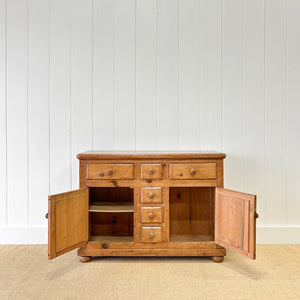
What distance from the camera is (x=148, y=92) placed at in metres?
2.92

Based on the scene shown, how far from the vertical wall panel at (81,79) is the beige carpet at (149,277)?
0.84 meters

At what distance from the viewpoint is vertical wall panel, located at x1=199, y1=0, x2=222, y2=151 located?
2.90 m

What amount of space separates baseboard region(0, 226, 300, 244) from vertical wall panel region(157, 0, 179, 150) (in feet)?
3.90

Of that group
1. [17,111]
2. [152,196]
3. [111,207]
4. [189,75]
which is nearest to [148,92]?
[189,75]

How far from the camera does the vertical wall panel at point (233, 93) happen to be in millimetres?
2900

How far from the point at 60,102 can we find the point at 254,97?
6.00 ft

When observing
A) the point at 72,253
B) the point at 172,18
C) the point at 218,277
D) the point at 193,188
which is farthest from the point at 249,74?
the point at 72,253

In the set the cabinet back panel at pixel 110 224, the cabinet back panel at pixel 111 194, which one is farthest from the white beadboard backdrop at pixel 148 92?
the cabinet back panel at pixel 110 224

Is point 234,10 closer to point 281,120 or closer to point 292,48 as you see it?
point 292,48

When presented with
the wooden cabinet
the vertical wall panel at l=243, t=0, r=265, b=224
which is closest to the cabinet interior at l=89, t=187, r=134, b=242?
the wooden cabinet

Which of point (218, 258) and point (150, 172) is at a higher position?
point (150, 172)

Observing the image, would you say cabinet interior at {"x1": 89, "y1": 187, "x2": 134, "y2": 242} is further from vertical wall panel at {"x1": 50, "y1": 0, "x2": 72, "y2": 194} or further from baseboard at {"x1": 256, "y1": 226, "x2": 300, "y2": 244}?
baseboard at {"x1": 256, "y1": 226, "x2": 300, "y2": 244}

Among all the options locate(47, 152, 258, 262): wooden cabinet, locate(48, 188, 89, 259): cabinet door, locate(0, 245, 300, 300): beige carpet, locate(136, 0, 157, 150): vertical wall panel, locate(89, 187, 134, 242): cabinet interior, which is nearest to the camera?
locate(0, 245, 300, 300): beige carpet

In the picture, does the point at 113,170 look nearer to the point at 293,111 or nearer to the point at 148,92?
the point at 148,92
